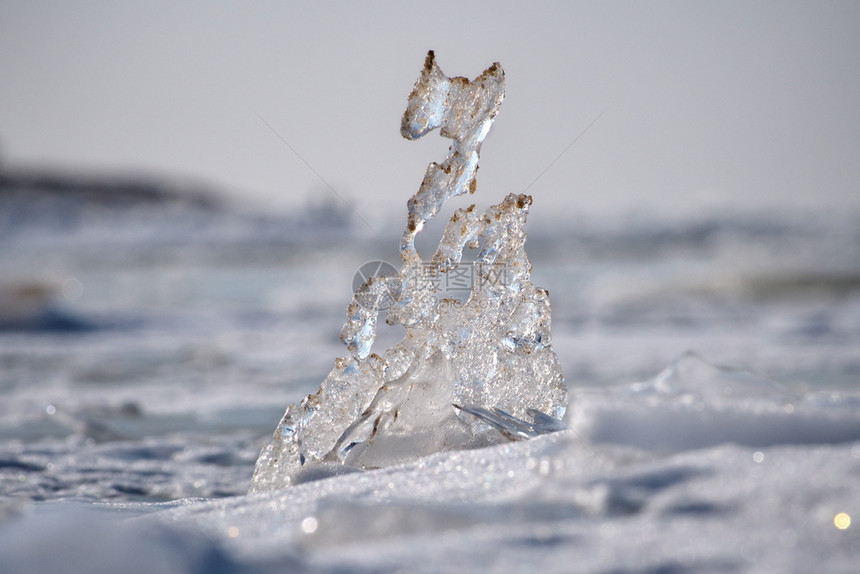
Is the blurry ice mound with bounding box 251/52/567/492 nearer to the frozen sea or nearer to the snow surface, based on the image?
the frozen sea

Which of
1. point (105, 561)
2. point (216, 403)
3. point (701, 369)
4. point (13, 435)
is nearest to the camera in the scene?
point (105, 561)

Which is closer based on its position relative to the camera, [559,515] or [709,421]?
[559,515]

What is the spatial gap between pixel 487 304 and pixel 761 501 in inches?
41.5

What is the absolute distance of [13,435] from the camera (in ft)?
10.2

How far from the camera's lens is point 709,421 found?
139 centimetres

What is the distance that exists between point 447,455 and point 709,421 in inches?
18.2

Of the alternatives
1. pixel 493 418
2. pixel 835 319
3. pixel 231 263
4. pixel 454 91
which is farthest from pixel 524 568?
pixel 231 263

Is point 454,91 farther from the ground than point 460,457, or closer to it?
farther from the ground

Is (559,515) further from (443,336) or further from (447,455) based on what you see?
(443,336)

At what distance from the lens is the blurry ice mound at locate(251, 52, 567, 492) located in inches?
68.3

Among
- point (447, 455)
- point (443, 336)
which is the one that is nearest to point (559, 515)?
point (447, 455)

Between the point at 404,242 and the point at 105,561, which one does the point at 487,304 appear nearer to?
the point at 404,242

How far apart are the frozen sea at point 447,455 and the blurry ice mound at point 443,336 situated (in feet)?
0.87

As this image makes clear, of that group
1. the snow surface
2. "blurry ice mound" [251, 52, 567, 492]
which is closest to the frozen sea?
the snow surface
